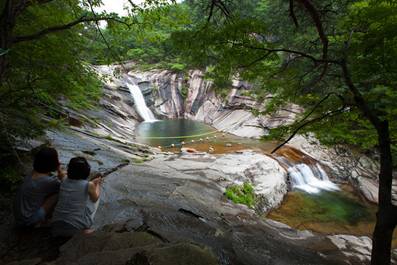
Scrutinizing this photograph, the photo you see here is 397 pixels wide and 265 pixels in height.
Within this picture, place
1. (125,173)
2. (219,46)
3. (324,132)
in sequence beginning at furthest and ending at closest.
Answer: (125,173) < (324,132) < (219,46)

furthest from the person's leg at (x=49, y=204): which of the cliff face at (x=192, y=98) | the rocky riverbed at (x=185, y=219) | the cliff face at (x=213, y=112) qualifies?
the cliff face at (x=192, y=98)

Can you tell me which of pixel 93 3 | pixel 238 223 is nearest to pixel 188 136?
pixel 238 223

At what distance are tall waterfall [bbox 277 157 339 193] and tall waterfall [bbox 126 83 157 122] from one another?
1750 cm

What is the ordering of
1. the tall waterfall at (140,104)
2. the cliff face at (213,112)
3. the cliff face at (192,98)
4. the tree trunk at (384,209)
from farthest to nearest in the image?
the tall waterfall at (140,104)
the cliff face at (192,98)
the cliff face at (213,112)
the tree trunk at (384,209)

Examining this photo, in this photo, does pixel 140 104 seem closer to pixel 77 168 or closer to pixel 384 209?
pixel 77 168

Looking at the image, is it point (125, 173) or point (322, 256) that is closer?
point (322, 256)

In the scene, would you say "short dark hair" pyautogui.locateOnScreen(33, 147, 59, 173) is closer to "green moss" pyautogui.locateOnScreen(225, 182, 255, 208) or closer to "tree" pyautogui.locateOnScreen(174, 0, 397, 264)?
"tree" pyautogui.locateOnScreen(174, 0, 397, 264)

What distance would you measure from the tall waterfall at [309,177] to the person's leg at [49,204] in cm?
1001

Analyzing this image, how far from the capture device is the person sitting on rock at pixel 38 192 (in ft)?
10.3

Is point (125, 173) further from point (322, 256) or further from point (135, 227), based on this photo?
point (322, 256)

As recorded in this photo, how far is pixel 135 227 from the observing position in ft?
12.2

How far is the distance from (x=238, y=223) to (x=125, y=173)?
3378mm

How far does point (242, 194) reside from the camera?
8.29 m

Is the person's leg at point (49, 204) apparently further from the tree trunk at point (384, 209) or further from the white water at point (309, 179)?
the white water at point (309, 179)
